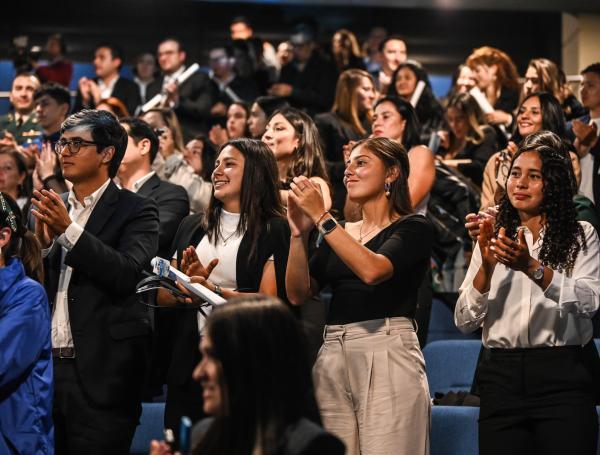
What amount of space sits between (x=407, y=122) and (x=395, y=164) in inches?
73.1

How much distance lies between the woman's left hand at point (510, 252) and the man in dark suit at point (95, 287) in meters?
1.31

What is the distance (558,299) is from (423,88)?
4.18 meters

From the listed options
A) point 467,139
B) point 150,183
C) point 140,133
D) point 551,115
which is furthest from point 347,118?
point 150,183

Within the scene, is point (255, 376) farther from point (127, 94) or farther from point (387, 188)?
point (127, 94)

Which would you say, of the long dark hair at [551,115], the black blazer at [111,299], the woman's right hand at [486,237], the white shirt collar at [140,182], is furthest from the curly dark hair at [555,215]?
the white shirt collar at [140,182]

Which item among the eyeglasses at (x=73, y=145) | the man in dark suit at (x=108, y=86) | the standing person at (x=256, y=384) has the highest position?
the man in dark suit at (x=108, y=86)

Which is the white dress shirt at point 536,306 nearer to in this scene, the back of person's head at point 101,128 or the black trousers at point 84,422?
the black trousers at point 84,422

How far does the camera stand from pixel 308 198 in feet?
12.6

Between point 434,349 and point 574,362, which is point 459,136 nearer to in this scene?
point 434,349

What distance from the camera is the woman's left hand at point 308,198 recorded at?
382 cm

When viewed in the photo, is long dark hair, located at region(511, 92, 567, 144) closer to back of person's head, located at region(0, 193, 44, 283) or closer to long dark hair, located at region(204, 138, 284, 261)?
Answer: long dark hair, located at region(204, 138, 284, 261)

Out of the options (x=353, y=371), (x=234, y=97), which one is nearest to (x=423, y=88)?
(x=234, y=97)

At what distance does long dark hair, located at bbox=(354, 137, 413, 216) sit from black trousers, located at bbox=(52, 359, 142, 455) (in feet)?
3.93

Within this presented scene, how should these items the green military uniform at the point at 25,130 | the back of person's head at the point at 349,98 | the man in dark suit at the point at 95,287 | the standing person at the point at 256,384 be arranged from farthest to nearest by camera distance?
the green military uniform at the point at 25,130 → the back of person's head at the point at 349,98 → the man in dark suit at the point at 95,287 → the standing person at the point at 256,384
